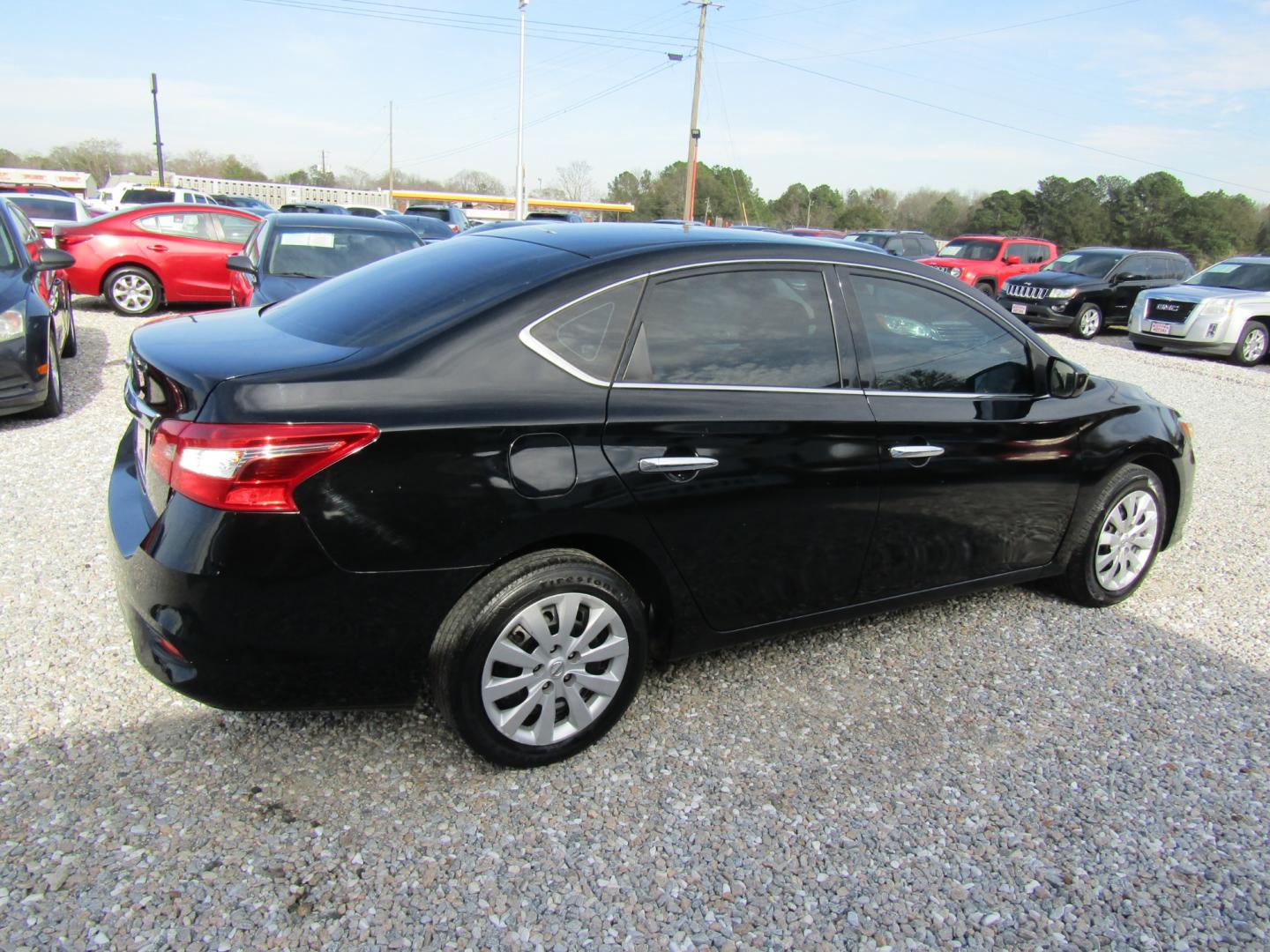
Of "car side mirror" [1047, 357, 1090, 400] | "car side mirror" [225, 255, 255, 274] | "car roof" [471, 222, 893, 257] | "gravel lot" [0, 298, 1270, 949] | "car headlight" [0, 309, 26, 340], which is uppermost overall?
"car roof" [471, 222, 893, 257]

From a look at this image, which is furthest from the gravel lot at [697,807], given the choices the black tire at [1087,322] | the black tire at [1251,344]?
the black tire at [1087,322]

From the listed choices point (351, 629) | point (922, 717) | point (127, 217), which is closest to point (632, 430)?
point (351, 629)

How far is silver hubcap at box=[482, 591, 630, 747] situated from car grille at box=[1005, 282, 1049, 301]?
15.8 m

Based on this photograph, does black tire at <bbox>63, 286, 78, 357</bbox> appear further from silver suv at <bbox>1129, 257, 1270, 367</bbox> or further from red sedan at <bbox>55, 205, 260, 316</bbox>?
silver suv at <bbox>1129, 257, 1270, 367</bbox>

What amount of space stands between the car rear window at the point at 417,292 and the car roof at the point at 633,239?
7 cm

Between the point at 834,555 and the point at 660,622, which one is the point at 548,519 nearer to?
the point at 660,622

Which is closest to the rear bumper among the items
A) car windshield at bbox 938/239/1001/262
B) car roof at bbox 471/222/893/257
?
car roof at bbox 471/222/893/257

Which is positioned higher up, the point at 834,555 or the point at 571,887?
the point at 834,555

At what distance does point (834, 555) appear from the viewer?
10.4 feet

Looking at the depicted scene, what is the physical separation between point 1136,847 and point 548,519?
1.97 m

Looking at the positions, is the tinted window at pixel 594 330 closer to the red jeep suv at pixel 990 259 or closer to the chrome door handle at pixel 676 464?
the chrome door handle at pixel 676 464

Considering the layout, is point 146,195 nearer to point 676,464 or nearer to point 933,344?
point 933,344

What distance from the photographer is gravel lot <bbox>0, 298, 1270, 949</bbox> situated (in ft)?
7.22

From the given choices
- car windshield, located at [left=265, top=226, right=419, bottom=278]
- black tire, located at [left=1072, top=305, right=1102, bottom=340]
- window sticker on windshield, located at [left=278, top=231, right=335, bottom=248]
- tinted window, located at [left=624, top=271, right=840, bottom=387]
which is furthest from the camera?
black tire, located at [left=1072, top=305, right=1102, bottom=340]
